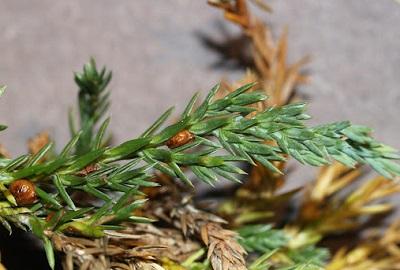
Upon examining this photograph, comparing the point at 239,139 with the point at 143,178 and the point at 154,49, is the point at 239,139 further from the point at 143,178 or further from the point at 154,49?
the point at 154,49

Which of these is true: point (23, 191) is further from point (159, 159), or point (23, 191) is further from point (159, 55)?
point (159, 55)

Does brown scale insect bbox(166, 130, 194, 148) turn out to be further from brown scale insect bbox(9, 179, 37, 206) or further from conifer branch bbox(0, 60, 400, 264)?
brown scale insect bbox(9, 179, 37, 206)

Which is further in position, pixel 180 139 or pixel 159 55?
pixel 159 55

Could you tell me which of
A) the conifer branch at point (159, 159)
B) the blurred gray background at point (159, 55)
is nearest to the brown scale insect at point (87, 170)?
the conifer branch at point (159, 159)

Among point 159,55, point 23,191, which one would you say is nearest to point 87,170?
point 23,191

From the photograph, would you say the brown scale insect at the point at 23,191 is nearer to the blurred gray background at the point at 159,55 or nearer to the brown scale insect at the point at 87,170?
the brown scale insect at the point at 87,170

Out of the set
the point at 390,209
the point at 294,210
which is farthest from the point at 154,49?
the point at 390,209
